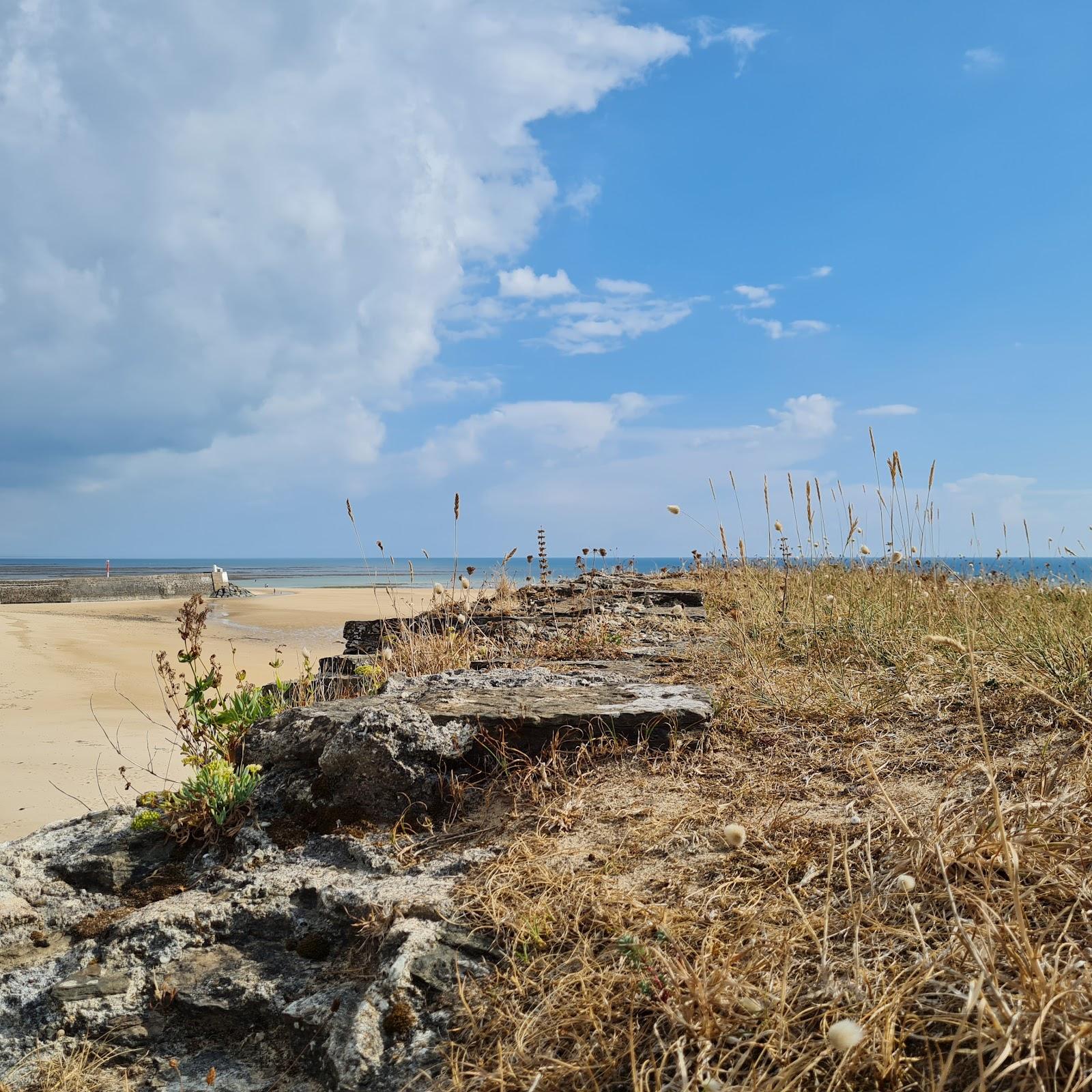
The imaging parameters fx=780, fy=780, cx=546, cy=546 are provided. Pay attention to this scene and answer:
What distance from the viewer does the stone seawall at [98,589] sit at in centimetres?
2970

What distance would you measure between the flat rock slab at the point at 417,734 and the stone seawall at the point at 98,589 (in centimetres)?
2872

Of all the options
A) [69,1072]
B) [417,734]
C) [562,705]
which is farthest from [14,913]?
[562,705]

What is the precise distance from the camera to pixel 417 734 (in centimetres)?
324

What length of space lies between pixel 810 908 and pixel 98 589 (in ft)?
116

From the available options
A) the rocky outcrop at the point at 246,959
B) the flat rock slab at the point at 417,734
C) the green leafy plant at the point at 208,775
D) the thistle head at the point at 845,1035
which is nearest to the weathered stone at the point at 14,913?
the rocky outcrop at the point at 246,959

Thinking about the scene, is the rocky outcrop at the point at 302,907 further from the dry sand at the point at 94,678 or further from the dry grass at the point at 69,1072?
the dry sand at the point at 94,678

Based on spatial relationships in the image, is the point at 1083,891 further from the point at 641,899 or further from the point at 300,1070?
the point at 300,1070

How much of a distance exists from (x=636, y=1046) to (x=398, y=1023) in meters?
0.64

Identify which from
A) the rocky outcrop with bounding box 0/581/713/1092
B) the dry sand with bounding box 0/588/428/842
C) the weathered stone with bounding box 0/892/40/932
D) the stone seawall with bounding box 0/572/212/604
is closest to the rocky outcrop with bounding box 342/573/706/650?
the dry sand with bounding box 0/588/428/842

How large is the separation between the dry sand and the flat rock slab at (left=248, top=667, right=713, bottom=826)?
1989 millimetres

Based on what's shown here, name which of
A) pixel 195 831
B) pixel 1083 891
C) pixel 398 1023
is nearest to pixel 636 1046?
pixel 398 1023

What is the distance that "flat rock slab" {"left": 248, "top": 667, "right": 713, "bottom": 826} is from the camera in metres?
3.16

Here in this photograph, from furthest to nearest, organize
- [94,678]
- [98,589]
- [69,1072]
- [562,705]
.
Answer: [98,589], [94,678], [562,705], [69,1072]

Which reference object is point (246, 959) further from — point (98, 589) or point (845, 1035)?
point (98, 589)
